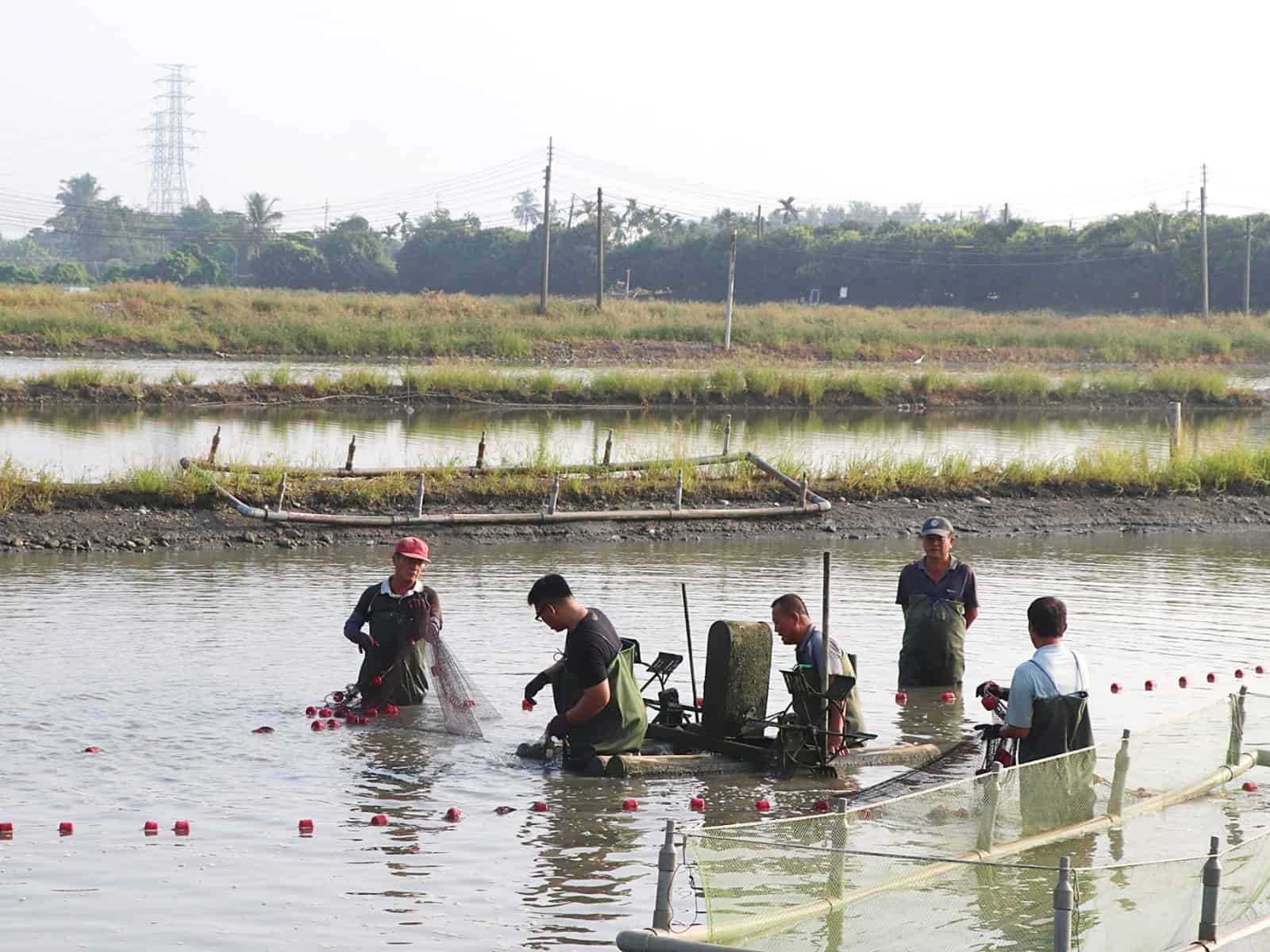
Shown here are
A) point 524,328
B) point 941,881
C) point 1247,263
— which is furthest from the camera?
point 1247,263

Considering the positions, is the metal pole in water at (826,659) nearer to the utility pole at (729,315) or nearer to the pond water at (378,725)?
the pond water at (378,725)

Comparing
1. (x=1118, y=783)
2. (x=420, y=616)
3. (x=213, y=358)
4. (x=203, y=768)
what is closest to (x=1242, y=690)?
(x=1118, y=783)

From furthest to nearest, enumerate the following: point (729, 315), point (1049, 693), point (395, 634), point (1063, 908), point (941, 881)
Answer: point (729, 315) → point (395, 634) → point (1049, 693) → point (941, 881) → point (1063, 908)

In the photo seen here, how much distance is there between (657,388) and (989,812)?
33.3m

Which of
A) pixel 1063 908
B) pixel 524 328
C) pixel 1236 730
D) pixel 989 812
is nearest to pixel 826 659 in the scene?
pixel 1236 730

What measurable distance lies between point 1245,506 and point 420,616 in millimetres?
16305

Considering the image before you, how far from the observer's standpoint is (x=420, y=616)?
12000 mm

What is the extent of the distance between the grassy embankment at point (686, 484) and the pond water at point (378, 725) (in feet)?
4.82

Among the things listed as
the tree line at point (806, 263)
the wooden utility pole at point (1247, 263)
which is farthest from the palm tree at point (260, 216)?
the wooden utility pole at point (1247, 263)

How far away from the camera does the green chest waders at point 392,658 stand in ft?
39.4

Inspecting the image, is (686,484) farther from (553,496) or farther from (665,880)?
(665,880)

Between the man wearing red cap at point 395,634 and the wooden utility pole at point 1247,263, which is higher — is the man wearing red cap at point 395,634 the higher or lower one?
the lower one

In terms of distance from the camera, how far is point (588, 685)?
10148 millimetres

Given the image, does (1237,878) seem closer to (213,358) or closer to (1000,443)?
(1000,443)
